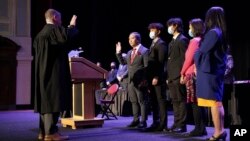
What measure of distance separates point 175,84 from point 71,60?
177 cm

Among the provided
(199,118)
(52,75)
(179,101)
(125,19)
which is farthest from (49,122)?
(125,19)

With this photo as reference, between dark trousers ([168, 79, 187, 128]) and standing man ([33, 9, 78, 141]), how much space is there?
5.59 feet

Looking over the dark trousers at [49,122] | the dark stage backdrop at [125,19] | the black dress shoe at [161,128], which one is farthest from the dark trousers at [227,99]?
the dark stage backdrop at [125,19]

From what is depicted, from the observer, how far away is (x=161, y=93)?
6.23m

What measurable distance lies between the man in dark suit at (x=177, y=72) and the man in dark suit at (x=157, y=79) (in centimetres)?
20

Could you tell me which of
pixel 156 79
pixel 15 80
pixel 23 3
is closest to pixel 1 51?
pixel 15 80

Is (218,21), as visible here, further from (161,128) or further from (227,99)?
→ (227,99)

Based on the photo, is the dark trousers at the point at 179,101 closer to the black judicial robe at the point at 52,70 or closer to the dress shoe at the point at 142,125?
the dress shoe at the point at 142,125

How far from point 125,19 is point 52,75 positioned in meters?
9.97

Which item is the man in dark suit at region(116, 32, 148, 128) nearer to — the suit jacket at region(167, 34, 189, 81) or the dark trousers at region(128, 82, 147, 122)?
the dark trousers at region(128, 82, 147, 122)

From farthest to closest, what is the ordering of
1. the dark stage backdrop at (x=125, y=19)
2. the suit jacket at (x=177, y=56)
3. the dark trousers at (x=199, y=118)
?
1. the dark stage backdrop at (x=125, y=19)
2. the suit jacket at (x=177, y=56)
3. the dark trousers at (x=199, y=118)

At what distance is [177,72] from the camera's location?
5.92 m

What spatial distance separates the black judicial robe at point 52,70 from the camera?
5102 millimetres

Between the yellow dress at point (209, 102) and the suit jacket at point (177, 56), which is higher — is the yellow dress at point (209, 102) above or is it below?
below
